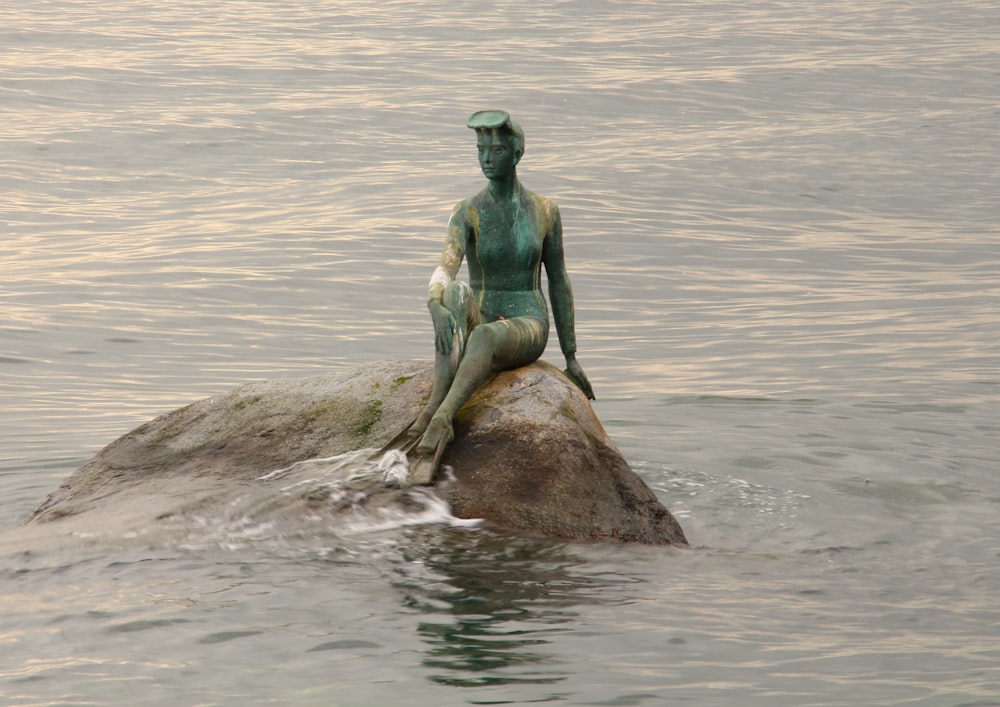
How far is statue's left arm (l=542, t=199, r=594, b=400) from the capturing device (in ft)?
31.2

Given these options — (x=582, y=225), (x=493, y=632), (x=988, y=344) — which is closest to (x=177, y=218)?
(x=582, y=225)

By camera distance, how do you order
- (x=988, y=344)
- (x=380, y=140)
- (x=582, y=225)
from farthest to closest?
(x=380, y=140), (x=582, y=225), (x=988, y=344)

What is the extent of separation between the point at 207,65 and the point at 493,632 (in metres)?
26.0

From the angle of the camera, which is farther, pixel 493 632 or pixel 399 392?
pixel 399 392

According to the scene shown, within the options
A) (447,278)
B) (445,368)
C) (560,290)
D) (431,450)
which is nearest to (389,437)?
(431,450)

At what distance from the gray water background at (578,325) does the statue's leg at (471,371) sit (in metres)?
0.44

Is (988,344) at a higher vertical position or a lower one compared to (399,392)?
lower

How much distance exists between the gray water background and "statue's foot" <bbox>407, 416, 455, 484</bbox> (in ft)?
1.00

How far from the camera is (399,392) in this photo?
31.0ft

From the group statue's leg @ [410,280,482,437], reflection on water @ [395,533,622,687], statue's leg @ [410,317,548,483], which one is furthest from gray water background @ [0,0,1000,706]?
statue's leg @ [410,280,482,437]

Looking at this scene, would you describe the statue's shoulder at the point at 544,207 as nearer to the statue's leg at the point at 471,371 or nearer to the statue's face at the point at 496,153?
the statue's face at the point at 496,153

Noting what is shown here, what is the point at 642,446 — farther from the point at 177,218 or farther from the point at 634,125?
the point at 634,125

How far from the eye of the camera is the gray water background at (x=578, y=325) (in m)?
7.29

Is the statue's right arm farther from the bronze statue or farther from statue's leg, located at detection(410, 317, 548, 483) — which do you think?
statue's leg, located at detection(410, 317, 548, 483)
